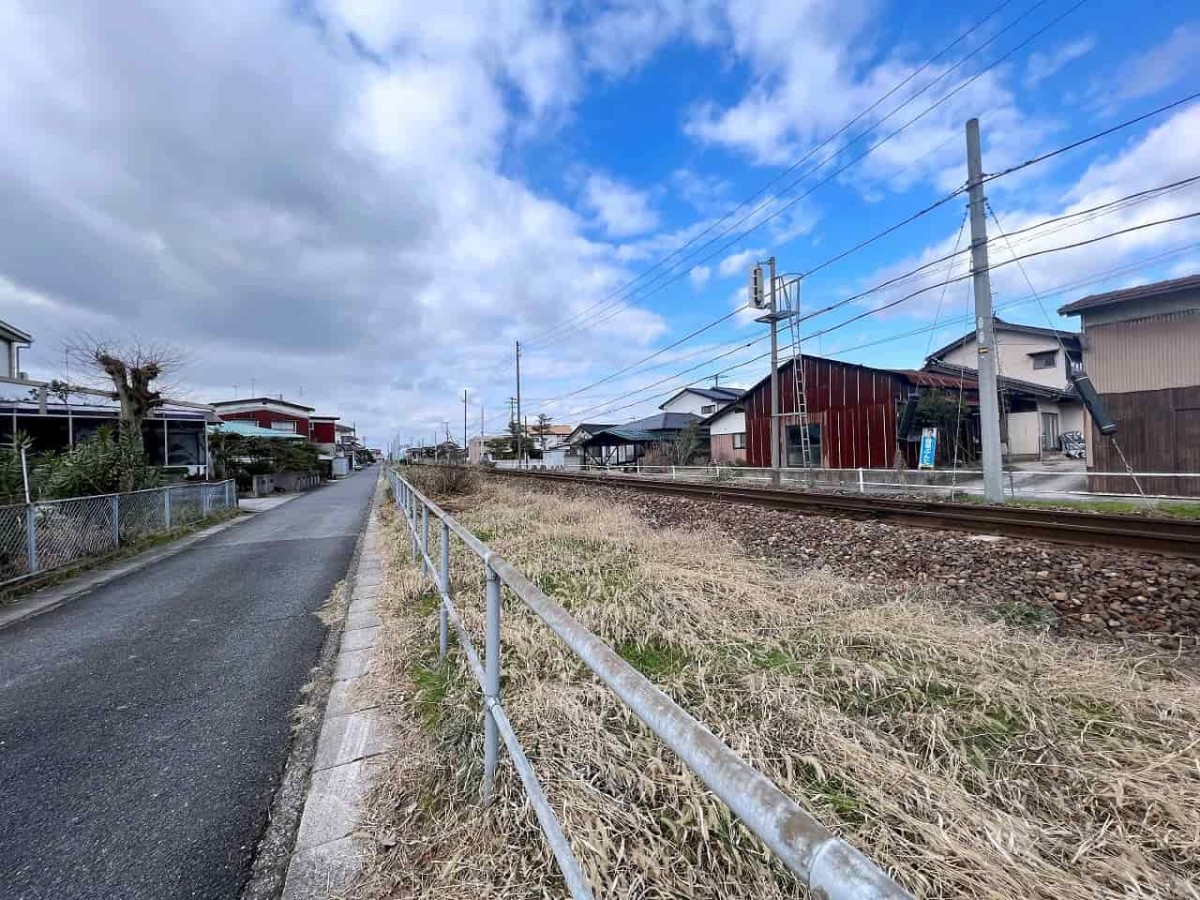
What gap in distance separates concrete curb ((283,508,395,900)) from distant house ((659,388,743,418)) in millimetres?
40197

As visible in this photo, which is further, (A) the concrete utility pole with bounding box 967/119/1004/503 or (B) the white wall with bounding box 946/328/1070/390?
(B) the white wall with bounding box 946/328/1070/390

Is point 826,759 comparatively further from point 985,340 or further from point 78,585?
point 985,340

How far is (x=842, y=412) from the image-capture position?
2200cm

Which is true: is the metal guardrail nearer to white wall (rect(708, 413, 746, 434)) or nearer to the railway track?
the railway track

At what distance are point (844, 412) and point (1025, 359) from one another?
13.7 m

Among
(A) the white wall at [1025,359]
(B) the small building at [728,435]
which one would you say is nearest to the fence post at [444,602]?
(B) the small building at [728,435]

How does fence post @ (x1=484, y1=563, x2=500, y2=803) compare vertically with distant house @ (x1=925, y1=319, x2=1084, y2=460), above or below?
below

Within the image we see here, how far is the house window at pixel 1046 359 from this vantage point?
26.1 m

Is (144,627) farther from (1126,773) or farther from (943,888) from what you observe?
(1126,773)

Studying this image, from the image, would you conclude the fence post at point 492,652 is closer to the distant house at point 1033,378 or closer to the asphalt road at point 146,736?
the asphalt road at point 146,736

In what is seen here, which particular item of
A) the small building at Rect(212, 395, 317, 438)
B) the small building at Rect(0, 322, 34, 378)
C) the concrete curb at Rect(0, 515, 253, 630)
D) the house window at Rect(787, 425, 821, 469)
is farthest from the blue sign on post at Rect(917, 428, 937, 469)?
the small building at Rect(212, 395, 317, 438)

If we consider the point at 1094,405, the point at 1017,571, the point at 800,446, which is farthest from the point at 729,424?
the point at 1017,571

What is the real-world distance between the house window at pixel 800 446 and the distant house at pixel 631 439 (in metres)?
10.6

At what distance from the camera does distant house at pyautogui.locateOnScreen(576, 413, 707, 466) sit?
122 feet
